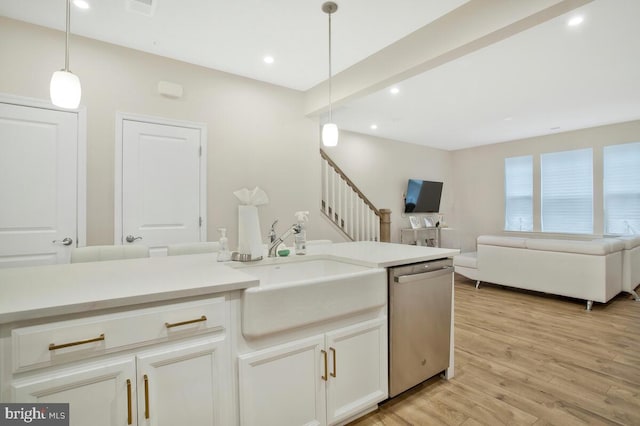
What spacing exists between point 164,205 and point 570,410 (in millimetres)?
3630

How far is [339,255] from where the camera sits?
2.17 metres

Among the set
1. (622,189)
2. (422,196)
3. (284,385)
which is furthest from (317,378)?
(622,189)

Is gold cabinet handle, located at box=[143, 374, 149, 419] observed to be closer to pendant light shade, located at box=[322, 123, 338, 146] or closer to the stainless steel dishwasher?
the stainless steel dishwasher

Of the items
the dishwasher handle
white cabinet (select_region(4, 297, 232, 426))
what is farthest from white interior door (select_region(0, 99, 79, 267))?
the dishwasher handle

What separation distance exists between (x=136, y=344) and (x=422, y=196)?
6512mm

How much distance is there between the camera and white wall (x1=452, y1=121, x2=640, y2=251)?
217 inches

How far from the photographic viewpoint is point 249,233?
74.0 inches

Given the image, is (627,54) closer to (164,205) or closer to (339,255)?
(339,255)

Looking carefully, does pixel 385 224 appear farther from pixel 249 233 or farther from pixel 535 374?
pixel 249 233

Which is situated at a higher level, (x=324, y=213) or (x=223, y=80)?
(x=223, y=80)

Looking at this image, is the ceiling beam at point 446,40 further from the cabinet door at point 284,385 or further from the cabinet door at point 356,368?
the cabinet door at point 284,385

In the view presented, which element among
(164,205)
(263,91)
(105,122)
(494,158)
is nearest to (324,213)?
(263,91)

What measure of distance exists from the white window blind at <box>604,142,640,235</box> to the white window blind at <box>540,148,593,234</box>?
0.23 meters

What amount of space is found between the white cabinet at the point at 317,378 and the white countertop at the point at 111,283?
1.23 ft
